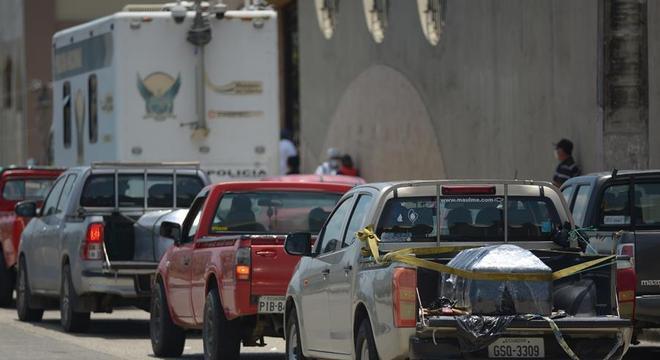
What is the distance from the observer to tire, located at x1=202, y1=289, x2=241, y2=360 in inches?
573

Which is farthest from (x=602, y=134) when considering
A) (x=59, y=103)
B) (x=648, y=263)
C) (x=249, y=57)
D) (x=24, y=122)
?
(x=24, y=122)

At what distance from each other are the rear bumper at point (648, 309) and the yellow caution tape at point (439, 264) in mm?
3758

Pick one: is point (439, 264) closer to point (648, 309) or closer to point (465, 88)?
point (648, 309)

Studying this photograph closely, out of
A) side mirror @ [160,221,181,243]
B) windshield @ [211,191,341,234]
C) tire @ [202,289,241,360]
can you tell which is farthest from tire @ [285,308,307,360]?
side mirror @ [160,221,181,243]

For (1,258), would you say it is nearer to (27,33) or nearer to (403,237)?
(403,237)

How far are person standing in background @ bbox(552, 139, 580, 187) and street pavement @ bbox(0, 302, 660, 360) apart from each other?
180 inches

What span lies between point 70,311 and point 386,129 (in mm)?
13784

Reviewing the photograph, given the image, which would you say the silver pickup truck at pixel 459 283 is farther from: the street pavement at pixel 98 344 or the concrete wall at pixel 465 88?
the concrete wall at pixel 465 88

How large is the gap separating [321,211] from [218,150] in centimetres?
1036

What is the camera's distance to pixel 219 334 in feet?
47.9

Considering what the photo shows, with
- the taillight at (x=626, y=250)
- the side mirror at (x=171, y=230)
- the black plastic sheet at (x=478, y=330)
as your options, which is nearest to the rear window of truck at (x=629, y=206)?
the taillight at (x=626, y=250)

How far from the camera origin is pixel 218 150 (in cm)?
2586

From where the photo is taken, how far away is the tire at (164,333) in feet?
53.4

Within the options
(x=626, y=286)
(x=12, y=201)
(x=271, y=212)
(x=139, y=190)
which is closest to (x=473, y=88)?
(x=12, y=201)
